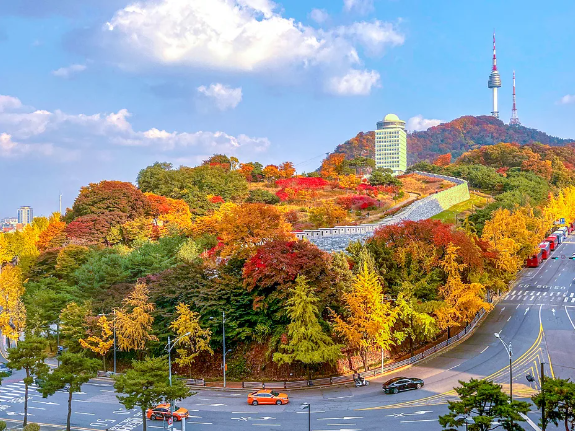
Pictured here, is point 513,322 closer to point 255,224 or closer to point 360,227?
point 360,227

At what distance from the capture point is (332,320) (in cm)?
3788

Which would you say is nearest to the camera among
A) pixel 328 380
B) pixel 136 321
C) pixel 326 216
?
pixel 328 380

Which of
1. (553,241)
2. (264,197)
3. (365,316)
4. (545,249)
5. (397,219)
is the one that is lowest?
(365,316)

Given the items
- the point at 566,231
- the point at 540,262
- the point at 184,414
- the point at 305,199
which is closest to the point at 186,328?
the point at 184,414

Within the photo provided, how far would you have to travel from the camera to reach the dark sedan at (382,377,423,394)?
32.5m

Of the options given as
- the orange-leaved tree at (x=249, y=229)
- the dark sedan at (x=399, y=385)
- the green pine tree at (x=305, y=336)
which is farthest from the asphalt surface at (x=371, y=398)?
the orange-leaved tree at (x=249, y=229)

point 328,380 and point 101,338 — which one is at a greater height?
point 101,338

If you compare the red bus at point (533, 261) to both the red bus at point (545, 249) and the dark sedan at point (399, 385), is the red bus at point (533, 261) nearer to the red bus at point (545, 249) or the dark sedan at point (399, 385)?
the red bus at point (545, 249)

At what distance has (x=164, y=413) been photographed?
29.5 meters

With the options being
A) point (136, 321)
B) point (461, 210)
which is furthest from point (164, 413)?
point (461, 210)

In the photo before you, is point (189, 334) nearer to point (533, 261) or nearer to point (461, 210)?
point (533, 261)

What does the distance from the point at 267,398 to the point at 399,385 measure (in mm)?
8360

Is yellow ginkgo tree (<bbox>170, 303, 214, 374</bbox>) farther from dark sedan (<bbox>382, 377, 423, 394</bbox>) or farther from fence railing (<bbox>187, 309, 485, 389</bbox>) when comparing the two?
dark sedan (<bbox>382, 377, 423, 394</bbox>)

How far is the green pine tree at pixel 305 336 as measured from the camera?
109 feet
